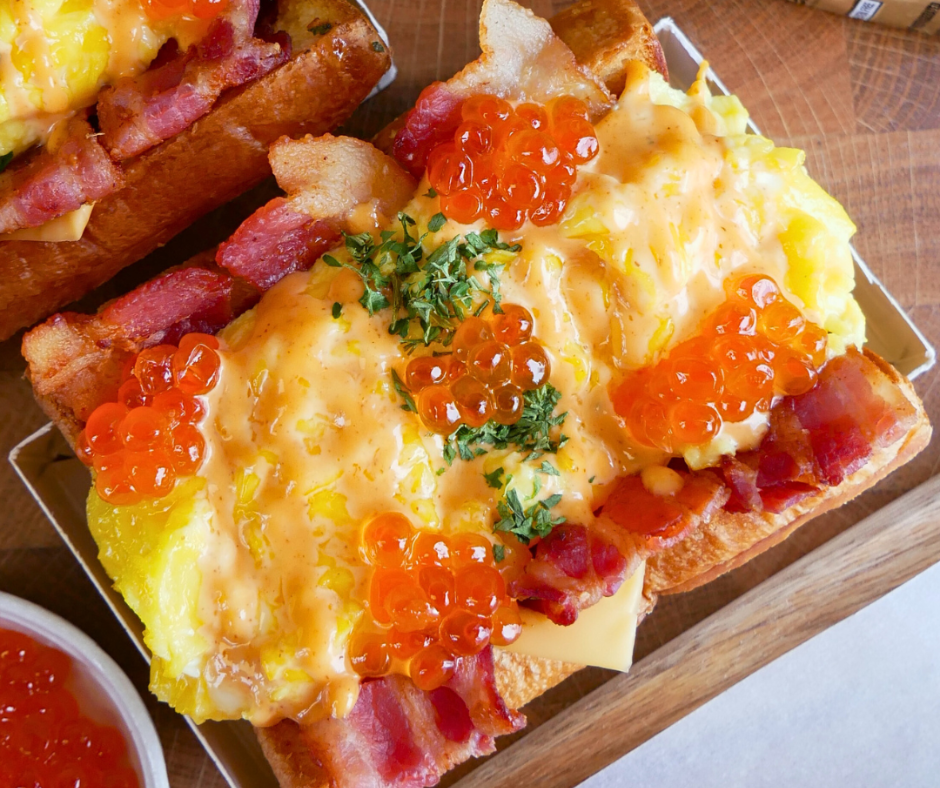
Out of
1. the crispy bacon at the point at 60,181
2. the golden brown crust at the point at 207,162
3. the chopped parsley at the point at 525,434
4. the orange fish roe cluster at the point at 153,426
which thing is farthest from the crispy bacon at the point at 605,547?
the crispy bacon at the point at 60,181

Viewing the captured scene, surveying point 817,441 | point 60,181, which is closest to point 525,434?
point 817,441

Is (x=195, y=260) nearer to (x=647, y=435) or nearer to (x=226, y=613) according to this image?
(x=226, y=613)

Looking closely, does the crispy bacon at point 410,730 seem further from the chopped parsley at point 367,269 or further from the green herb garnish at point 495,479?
the chopped parsley at point 367,269

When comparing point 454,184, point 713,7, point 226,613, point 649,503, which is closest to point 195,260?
point 454,184

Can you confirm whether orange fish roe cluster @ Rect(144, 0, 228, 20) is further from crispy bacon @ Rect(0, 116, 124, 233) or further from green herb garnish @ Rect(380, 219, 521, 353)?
green herb garnish @ Rect(380, 219, 521, 353)

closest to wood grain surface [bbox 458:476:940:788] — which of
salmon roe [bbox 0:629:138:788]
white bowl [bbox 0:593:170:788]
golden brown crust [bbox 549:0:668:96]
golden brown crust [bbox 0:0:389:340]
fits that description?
white bowl [bbox 0:593:170:788]

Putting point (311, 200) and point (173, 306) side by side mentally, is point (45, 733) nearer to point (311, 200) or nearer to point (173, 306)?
point (173, 306)
